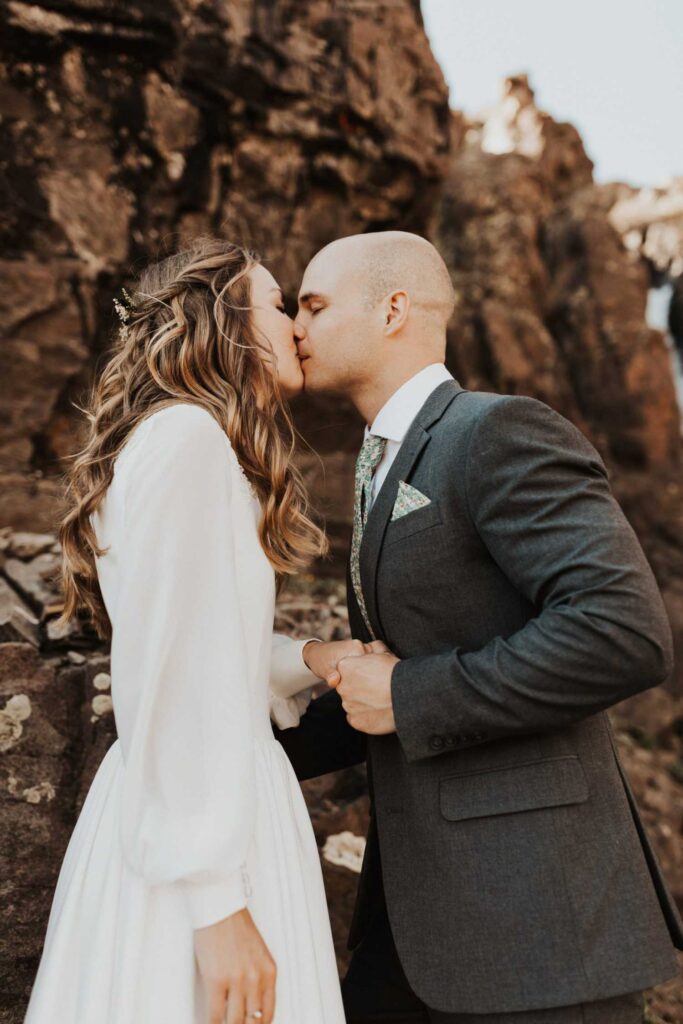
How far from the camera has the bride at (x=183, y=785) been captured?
58.7 inches

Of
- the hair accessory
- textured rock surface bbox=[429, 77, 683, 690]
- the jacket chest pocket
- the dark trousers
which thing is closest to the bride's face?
the hair accessory

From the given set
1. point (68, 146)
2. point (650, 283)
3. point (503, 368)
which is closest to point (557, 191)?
point (650, 283)

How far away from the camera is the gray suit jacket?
1.69 metres

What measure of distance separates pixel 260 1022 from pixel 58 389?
4.30 m

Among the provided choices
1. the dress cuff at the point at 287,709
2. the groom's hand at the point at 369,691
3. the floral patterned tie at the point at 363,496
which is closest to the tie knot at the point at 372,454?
the floral patterned tie at the point at 363,496

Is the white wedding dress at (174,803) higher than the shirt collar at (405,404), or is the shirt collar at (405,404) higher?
the shirt collar at (405,404)

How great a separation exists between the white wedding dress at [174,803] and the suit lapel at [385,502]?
406mm

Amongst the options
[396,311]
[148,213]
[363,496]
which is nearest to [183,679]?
[363,496]

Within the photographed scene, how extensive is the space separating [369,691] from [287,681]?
1.55 feet

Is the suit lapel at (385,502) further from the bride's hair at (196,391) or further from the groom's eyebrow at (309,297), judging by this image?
the groom's eyebrow at (309,297)

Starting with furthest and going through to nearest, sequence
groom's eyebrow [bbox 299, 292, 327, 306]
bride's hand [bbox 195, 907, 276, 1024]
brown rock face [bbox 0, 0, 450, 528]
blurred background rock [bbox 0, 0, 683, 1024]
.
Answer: brown rock face [bbox 0, 0, 450, 528], blurred background rock [bbox 0, 0, 683, 1024], groom's eyebrow [bbox 299, 292, 327, 306], bride's hand [bbox 195, 907, 276, 1024]

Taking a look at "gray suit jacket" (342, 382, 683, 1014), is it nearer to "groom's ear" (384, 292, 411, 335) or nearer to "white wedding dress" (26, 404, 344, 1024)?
"white wedding dress" (26, 404, 344, 1024)

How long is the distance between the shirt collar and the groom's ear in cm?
18

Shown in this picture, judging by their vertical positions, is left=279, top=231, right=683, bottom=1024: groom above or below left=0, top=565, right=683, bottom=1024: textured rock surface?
above
